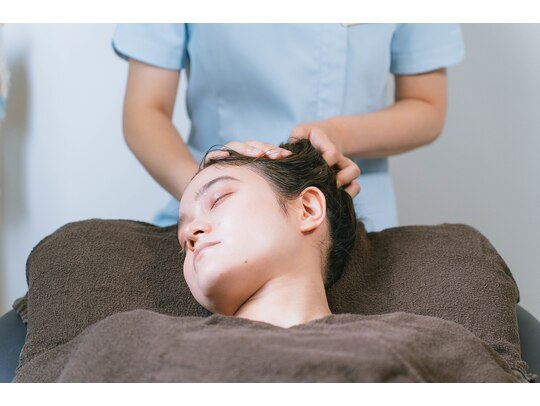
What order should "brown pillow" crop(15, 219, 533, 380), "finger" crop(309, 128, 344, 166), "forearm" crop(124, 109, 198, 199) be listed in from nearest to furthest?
"brown pillow" crop(15, 219, 533, 380) < "finger" crop(309, 128, 344, 166) < "forearm" crop(124, 109, 198, 199)

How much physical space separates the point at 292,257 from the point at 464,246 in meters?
0.37

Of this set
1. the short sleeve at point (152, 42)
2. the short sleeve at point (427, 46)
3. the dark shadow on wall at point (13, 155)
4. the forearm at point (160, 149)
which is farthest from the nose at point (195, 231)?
the dark shadow on wall at point (13, 155)

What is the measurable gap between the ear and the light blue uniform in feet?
1.24

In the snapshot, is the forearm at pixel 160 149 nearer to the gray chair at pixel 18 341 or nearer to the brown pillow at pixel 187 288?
the brown pillow at pixel 187 288

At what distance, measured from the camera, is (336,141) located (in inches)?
58.5

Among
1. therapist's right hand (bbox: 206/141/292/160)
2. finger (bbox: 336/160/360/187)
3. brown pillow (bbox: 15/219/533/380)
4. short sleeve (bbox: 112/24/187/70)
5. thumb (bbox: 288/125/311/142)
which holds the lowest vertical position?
brown pillow (bbox: 15/219/533/380)

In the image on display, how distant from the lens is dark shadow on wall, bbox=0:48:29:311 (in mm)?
2191

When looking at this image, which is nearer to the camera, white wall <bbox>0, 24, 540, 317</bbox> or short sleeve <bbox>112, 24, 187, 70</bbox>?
short sleeve <bbox>112, 24, 187, 70</bbox>

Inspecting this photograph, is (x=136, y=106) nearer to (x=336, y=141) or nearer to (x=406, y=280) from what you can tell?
(x=336, y=141)

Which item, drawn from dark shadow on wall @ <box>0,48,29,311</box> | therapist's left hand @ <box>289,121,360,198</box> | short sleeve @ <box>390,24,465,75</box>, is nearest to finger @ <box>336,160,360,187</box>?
therapist's left hand @ <box>289,121,360,198</box>

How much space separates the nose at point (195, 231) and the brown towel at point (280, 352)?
0.16 metres

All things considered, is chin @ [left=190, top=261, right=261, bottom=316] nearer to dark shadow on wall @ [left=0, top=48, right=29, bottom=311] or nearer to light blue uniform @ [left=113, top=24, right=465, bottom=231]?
light blue uniform @ [left=113, top=24, right=465, bottom=231]

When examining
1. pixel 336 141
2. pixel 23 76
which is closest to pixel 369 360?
pixel 336 141

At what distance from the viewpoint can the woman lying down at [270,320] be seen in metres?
0.87
